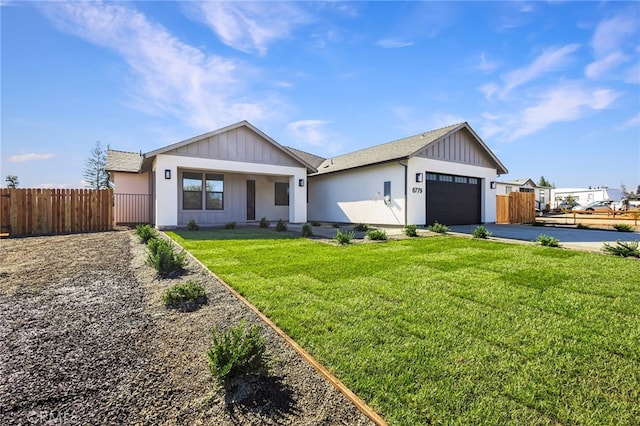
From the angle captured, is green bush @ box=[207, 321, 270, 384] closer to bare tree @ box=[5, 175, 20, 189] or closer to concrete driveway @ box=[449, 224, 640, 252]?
concrete driveway @ box=[449, 224, 640, 252]

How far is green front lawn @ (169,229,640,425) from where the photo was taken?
193 centimetres

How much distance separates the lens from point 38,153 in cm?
1756

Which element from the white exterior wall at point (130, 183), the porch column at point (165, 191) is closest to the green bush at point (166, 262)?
the porch column at point (165, 191)

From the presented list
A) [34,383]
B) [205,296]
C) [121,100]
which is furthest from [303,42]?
[34,383]

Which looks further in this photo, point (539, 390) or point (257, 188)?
point (257, 188)

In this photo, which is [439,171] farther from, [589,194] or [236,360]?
[589,194]

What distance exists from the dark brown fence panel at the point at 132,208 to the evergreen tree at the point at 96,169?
1620 centimetres

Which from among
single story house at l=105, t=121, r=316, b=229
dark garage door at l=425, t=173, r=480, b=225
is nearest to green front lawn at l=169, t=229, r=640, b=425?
single story house at l=105, t=121, r=316, b=229

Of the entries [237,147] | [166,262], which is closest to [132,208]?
[237,147]

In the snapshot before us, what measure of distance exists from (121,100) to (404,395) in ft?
45.2

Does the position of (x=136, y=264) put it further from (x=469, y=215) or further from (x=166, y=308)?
(x=469, y=215)

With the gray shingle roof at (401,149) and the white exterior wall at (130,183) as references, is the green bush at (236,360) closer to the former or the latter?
the gray shingle roof at (401,149)

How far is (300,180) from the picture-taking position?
48.2 ft

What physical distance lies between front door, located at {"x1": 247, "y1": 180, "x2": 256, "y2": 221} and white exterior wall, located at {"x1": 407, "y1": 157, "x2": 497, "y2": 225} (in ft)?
26.5
